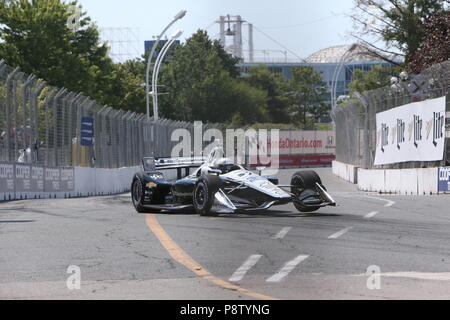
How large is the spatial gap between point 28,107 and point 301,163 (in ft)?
146

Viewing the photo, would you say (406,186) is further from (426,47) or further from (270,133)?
(270,133)

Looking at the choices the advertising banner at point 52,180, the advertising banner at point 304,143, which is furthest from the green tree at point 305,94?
the advertising banner at point 52,180

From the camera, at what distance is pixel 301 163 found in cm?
6738

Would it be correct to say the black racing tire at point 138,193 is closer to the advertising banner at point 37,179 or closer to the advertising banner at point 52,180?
the advertising banner at point 37,179

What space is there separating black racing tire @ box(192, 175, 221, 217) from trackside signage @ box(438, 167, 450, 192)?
9457 mm

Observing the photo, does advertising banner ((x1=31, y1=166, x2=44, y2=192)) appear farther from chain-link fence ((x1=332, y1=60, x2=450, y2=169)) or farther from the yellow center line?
the yellow center line

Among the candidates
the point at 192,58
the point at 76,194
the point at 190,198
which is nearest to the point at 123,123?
the point at 76,194

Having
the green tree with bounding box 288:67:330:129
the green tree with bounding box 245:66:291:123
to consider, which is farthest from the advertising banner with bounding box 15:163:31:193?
the green tree with bounding box 245:66:291:123

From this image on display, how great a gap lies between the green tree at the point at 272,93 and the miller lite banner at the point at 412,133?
90713 mm

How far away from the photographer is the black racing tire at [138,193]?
16344 mm

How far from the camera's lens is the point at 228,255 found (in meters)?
9.80

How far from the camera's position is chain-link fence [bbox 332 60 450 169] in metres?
23.6
